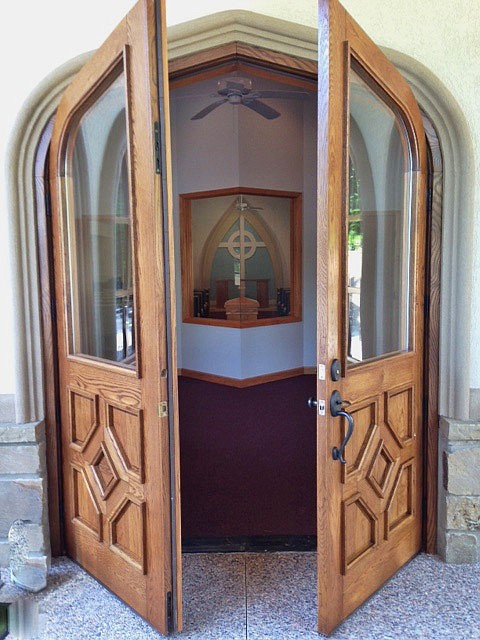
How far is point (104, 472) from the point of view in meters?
2.41

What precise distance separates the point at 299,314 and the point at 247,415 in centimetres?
222

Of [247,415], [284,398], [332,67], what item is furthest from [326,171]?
[284,398]

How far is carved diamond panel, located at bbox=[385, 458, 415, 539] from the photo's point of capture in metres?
2.50

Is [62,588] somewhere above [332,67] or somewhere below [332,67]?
below

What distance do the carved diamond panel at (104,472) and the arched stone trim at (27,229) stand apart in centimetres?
40

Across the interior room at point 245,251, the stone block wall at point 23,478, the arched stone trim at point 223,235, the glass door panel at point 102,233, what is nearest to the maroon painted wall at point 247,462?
the interior room at point 245,251

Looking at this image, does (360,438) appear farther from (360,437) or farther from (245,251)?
(245,251)

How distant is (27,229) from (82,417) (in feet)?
2.95

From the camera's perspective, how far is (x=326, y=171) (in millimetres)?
1928

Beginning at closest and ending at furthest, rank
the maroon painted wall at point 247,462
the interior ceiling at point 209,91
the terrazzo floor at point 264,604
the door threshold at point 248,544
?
the terrazzo floor at point 264,604, the door threshold at point 248,544, the maroon painted wall at point 247,462, the interior ceiling at point 209,91

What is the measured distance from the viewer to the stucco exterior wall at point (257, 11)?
2.43 m

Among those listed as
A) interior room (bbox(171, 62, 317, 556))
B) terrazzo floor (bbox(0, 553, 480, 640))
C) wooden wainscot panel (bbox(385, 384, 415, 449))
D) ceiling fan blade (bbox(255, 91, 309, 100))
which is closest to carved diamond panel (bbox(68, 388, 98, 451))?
terrazzo floor (bbox(0, 553, 480, 640))

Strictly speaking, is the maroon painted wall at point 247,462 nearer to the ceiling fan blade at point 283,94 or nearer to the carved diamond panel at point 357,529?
the carved diamond panel at point 357,529

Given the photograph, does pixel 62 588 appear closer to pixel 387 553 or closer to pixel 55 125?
pixel 387 553
